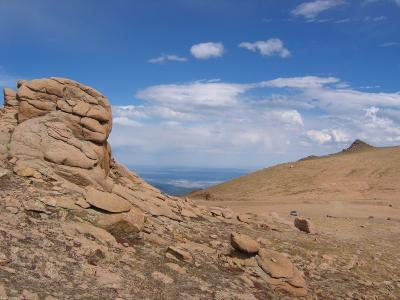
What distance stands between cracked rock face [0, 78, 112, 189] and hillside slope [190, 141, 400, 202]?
71.1 feet

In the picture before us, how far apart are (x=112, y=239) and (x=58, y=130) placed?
18.1 ft

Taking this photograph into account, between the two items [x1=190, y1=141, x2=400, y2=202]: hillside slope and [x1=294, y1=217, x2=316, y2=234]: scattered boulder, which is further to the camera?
[x1=190, y1=141, x2=400, y2=202]: hillside slope

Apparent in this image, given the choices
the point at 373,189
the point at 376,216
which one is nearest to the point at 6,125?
the point at 376,216

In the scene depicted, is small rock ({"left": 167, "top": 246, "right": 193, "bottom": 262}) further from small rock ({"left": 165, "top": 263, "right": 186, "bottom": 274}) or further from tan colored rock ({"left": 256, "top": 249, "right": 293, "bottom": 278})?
tan colored rock ({"left": 256, "top": 249, "right": 293, "bottom": 278})

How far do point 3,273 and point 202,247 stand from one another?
624cm

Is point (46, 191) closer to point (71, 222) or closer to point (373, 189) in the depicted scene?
point (71, 222)

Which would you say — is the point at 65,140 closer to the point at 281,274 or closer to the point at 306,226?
the point at 281,274

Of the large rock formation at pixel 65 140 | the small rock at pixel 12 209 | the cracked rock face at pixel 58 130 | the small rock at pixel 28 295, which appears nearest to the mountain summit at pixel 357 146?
the large rock formation at pixel 65 140

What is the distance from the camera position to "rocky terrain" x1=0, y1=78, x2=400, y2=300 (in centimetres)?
968

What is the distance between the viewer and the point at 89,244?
10.9m

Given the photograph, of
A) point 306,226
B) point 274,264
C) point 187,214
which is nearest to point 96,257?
point 274,264

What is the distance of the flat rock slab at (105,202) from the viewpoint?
12812mm

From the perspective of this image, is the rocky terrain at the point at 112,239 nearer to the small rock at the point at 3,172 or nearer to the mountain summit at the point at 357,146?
the small rock at the point at 3,172

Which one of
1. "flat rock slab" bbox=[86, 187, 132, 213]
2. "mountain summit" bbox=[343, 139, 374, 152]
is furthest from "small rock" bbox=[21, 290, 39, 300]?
"mountain summit" bbox=[343, 139, 374, 152]
